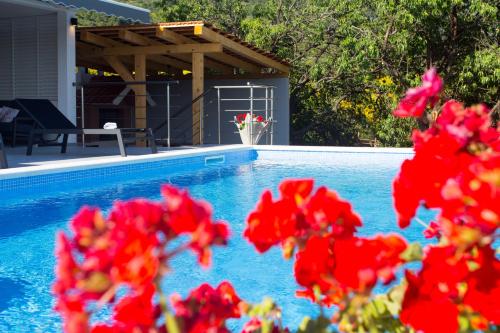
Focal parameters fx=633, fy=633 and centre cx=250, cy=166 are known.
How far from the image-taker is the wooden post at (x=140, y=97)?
1251 centimetres

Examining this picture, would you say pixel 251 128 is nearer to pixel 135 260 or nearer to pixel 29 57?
pixel 29 57

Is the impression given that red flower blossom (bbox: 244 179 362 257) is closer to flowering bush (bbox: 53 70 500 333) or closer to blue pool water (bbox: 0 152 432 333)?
flowering bush (bbox: 53 70 500 333)

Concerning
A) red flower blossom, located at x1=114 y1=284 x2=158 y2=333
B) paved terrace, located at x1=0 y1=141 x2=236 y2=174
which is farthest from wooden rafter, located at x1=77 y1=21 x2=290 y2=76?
red flower blossom, located at x1=114 y1=284 x2=158 y2=333

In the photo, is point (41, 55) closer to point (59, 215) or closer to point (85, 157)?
point (85, 157)

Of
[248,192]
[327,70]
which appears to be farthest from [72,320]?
[327,70]

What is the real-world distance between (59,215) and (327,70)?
10928 millimetres

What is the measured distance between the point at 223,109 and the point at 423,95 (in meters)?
15.2

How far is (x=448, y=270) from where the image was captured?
0.84m

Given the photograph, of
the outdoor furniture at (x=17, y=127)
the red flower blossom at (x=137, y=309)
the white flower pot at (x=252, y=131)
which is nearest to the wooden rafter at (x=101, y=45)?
the outdoor furniture at (x=17, y=127)

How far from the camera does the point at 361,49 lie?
13.4 m

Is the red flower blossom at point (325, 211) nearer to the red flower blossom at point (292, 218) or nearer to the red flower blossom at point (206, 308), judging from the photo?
the red flower blossom at point (292, 218)

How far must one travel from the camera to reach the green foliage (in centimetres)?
1280

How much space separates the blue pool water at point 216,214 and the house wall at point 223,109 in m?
3.63

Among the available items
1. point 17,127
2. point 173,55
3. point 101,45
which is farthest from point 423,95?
point 173,55
